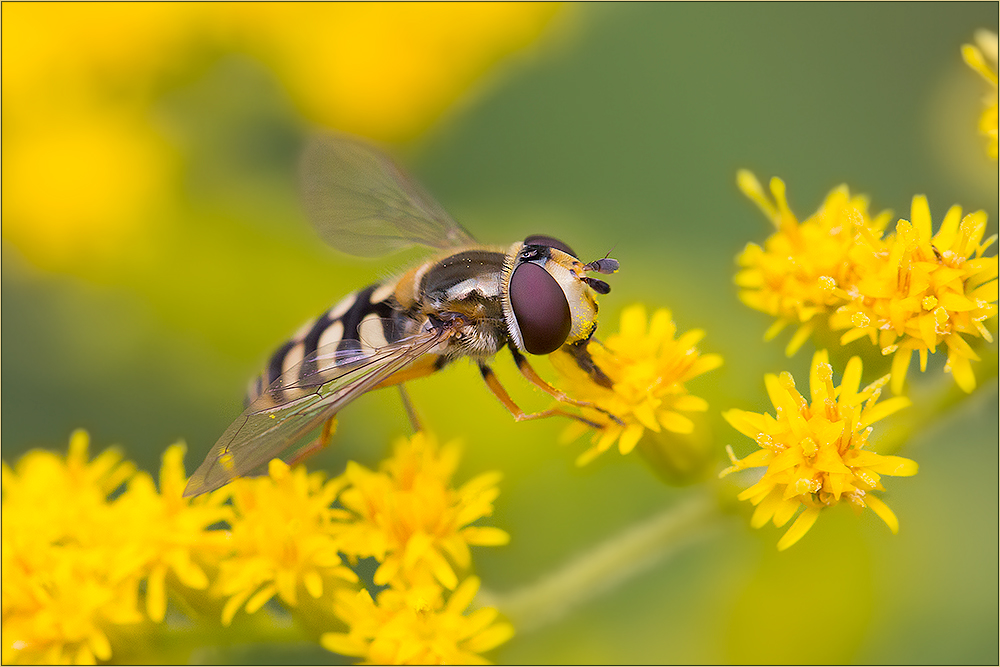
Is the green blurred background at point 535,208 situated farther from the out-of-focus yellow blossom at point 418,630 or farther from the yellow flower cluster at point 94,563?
the yellow flower cluster at point 94,563

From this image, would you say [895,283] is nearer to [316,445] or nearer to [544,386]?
[544,386]

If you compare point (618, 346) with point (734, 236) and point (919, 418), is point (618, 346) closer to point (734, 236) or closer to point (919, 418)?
point (919, 418)

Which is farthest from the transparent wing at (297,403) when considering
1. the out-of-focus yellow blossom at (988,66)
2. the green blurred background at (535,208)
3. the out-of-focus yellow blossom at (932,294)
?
the out-of-focus yellow blossom at (988,66)

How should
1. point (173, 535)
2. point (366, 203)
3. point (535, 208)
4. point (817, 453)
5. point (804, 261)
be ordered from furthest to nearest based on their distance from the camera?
point (535, 208) → point (366, 203) → point (173, 535) → point (804, 261) → point (817, 453)

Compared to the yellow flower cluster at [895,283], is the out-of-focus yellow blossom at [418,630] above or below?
below

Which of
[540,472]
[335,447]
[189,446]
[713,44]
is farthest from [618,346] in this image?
[713,44]

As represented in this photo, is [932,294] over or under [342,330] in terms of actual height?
under

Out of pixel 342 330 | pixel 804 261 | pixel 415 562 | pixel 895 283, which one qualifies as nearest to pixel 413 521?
pixel 415 562
